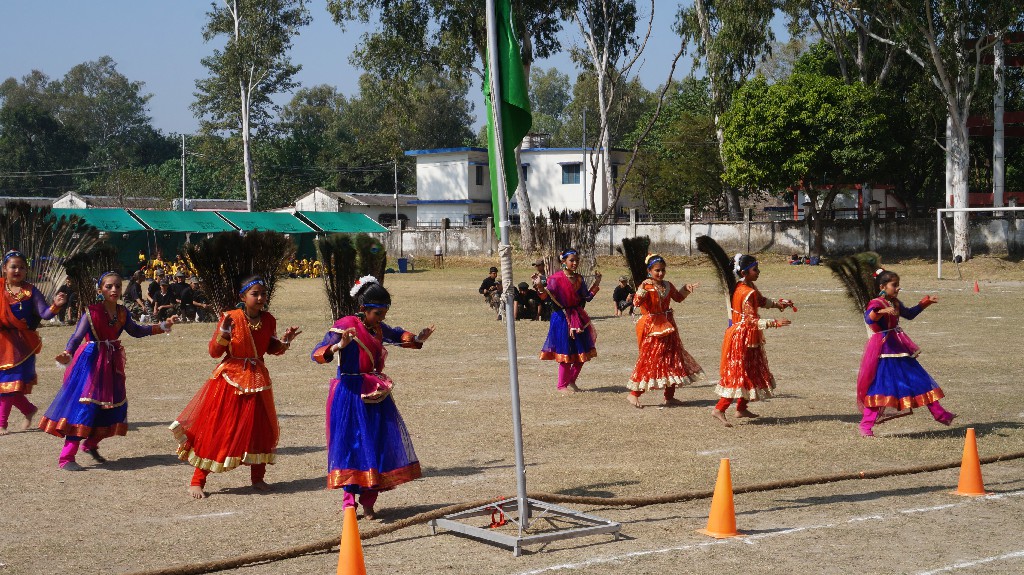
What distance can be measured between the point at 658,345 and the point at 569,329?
1650mm

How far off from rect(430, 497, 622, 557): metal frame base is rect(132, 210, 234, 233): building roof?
126 feet

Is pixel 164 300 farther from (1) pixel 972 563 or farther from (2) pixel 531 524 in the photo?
(1) pixel 972 563

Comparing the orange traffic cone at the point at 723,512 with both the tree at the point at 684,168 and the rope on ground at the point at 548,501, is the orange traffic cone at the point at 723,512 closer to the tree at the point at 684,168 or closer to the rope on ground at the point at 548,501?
the rope on ground at the point at 548,501

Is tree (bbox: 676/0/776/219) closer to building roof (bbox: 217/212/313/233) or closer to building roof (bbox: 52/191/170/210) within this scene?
building roof (bbox: 217/212/313/233)

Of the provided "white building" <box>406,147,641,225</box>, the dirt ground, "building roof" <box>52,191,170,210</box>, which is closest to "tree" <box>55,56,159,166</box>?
"building roof" <box>52,191,170,210</box>

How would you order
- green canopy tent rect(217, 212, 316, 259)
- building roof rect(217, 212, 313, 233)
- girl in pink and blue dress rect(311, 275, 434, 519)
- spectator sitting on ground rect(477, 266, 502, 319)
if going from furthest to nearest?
green canopy tent rect(217, 212, 316, 259)
building roof rect(217, 212, 313, 233)
spectator sitting on ground rect(477, 266, 502, 319)
girl in pink and blue dress rect(311, 275, 434, 519)

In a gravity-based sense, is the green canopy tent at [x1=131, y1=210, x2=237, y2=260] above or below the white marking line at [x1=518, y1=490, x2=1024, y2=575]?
above

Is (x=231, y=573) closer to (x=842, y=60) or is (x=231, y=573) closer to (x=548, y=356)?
(x=548, y=356)

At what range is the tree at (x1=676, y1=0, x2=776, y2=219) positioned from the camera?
40844mm

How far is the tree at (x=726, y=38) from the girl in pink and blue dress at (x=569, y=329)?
98.2 feet

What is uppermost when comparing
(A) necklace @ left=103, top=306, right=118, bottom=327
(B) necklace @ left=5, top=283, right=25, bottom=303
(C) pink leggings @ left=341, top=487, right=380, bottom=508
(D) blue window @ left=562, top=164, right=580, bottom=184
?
(D) blue window @ left=562, top=164, right=580, bottom=184

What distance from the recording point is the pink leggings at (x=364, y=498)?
23.7 ft

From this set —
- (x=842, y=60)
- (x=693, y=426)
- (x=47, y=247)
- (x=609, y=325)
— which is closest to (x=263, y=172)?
(x=842, y=60)

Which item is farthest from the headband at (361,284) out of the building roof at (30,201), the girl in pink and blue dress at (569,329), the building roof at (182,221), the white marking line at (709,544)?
the building roof at (182,221)
